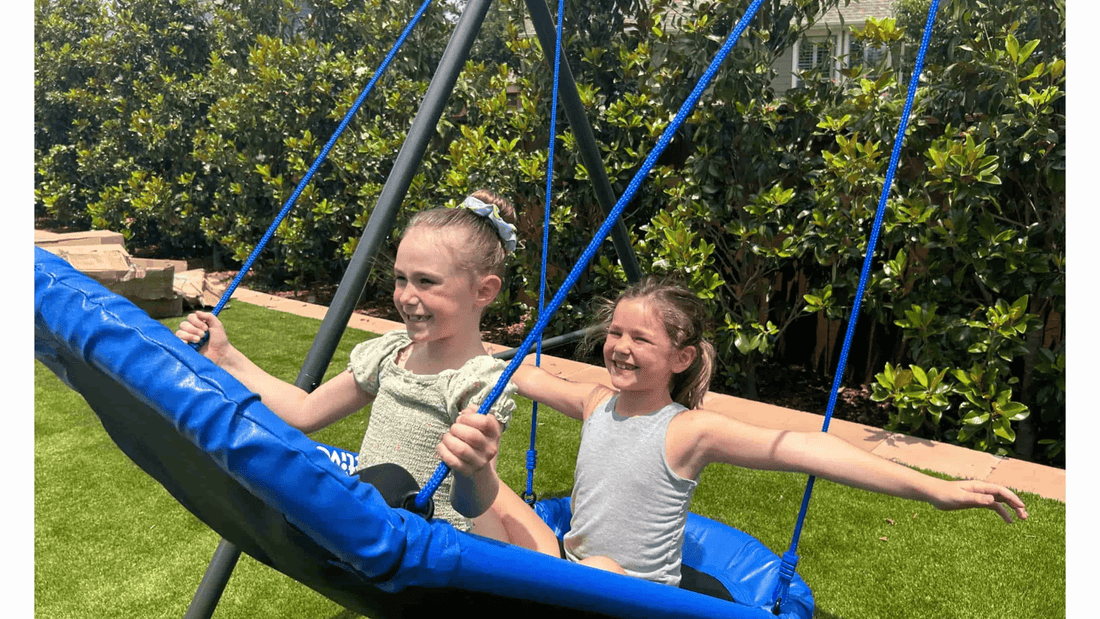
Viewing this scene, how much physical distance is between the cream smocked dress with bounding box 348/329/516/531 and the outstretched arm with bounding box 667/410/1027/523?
42 centimetres

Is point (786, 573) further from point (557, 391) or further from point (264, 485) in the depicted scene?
point (264, 485)

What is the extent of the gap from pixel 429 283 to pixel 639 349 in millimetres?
495

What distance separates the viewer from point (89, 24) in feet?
34.1

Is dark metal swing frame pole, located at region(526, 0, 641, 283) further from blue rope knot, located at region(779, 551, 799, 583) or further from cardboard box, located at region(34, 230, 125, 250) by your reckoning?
cardboard box, located at region(34, 230, 125, 250)

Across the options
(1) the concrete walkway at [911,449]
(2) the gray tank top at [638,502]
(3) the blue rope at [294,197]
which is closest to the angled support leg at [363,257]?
(3) the blue rope at [294,197]

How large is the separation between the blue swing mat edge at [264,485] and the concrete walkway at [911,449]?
2693 millimetres

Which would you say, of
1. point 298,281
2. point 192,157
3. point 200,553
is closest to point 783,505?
point 200,553

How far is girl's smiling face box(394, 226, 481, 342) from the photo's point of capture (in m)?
1.71

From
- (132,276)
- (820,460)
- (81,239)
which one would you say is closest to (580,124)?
(820,460)

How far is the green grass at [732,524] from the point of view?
259 centimetres

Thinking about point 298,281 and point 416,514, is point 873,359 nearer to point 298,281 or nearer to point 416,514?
point 416,514

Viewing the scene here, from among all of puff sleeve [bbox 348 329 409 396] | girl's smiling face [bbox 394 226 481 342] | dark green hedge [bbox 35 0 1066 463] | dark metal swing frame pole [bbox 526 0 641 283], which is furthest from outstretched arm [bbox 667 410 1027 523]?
dark green hedge [bbox 35 0 1066 463]

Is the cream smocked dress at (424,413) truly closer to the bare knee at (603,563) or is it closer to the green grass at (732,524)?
the bare knee at (603,563)

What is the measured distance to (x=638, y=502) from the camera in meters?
1.81
